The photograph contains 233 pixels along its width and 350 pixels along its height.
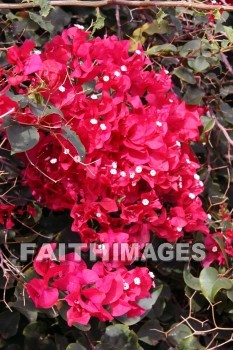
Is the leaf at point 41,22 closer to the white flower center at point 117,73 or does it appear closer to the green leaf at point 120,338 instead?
the white flower center at point 117,73

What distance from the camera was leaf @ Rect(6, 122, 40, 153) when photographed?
3.41 ft

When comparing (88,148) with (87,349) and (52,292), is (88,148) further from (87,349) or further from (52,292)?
(87,349)

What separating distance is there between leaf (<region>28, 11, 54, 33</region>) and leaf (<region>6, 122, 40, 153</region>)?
33cm

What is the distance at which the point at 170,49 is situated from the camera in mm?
1379

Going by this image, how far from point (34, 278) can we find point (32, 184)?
0.17m

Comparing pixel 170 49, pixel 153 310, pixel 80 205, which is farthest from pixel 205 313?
pixel 170 49

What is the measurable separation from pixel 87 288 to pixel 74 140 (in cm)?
25

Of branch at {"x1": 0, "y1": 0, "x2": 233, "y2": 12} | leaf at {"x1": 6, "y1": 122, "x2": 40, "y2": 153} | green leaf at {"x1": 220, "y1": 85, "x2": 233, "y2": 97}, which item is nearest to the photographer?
leaf at {"x1": 6, "y1": 122, "x2": 40, "y2": 153}

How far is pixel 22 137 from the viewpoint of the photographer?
1.05 meters

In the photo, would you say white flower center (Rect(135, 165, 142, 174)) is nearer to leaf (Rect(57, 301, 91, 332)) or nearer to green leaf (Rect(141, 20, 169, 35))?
leaf (Rect(57, 301, 91, 332))

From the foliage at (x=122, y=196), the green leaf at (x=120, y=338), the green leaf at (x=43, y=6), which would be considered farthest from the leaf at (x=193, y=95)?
the green leaf at (x=120, y=338)

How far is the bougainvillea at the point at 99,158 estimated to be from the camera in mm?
1088

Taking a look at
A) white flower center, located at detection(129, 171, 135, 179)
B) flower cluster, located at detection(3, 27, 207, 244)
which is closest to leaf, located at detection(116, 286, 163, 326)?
flower cluster, located at detection(3, 27, 207, 244)

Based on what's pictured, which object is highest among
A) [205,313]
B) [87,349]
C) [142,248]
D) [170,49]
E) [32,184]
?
[170,49]
